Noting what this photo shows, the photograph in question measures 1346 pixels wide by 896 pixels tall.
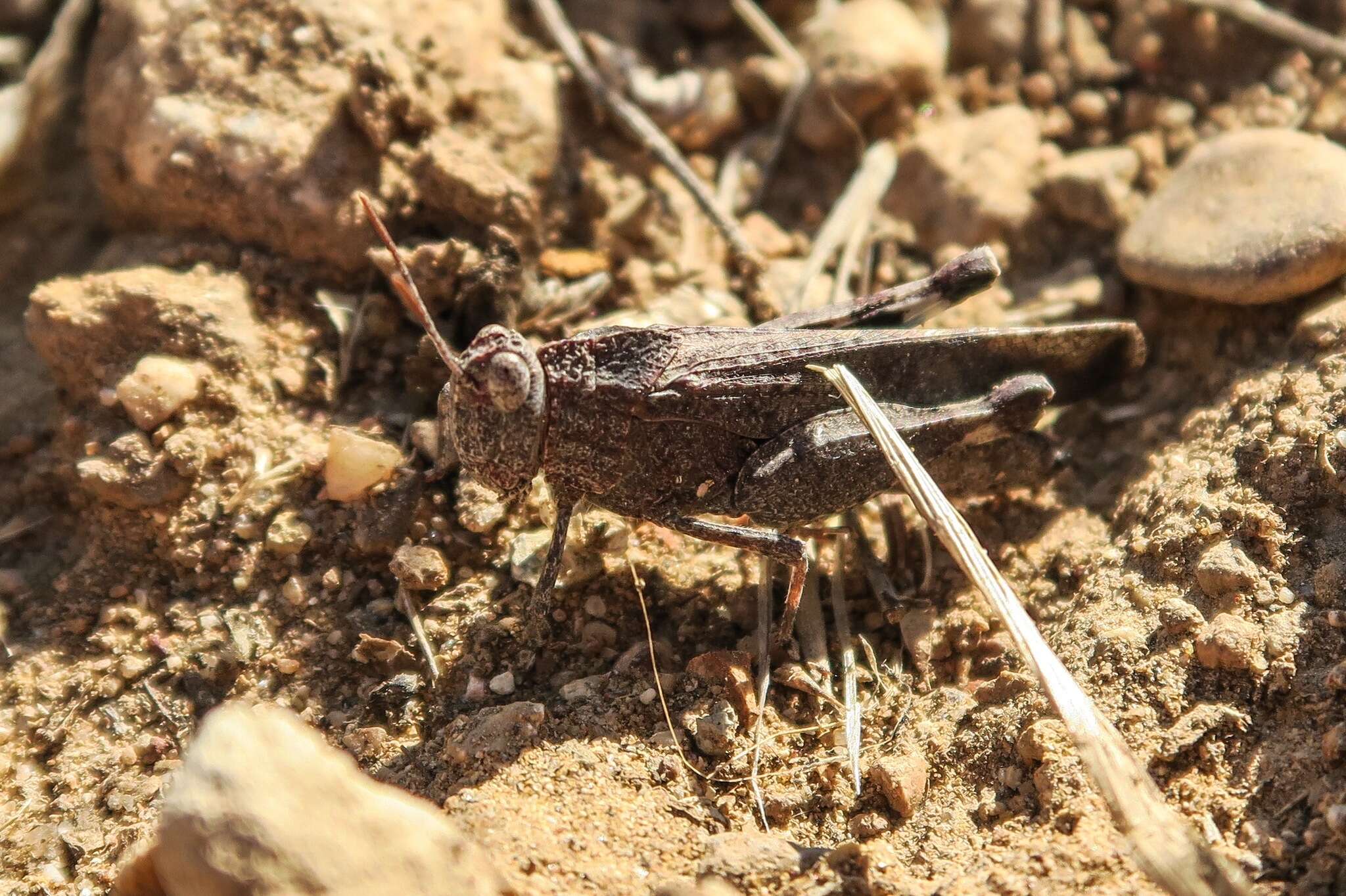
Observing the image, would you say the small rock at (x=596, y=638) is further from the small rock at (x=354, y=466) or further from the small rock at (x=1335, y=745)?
the small rock at (x=1335, y=745)

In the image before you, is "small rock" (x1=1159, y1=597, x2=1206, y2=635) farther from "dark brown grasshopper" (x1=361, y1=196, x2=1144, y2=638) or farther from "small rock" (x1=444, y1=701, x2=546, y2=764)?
"small rock" (x1=444, y1=701, x2=546, y2=764)

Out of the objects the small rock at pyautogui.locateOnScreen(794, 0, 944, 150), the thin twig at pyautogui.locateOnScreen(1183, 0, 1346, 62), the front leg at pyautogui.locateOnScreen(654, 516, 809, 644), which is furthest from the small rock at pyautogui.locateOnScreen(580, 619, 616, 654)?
the thin twig at pyautogui.locateOnScreen(1183, 0, 1346, 62)

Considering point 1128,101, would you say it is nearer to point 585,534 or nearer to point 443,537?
point 585,534

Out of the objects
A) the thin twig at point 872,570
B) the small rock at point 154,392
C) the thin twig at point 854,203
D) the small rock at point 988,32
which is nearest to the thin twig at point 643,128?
the thin twig at point 854,203

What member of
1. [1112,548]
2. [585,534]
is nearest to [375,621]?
[585,534]

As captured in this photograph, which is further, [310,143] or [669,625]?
[310,143]

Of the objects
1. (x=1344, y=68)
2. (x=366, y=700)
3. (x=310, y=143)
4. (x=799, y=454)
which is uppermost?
(x=1344, y=68)
